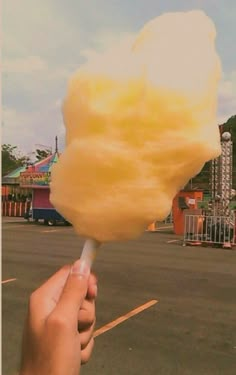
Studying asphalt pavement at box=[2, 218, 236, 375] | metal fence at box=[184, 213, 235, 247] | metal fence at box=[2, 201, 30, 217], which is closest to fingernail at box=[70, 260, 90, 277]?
asphalt pavement at box=[2, 218, 236, 375]

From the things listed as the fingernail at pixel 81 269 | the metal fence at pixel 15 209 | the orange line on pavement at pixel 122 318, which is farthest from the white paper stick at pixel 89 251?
the metal fence at pixel 15 209

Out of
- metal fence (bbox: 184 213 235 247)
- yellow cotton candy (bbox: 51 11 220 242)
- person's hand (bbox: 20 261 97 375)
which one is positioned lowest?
metal fence (bbox: 184 213 235 247)

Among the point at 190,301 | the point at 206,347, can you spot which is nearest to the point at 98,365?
the point at 206,347

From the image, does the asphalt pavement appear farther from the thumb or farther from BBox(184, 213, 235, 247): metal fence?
the thumb

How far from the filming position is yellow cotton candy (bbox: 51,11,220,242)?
1.53 m

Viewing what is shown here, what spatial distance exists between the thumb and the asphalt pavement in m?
2.80

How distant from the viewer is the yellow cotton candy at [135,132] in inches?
60.2

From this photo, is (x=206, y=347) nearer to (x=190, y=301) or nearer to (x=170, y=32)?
(x=190, y=301)

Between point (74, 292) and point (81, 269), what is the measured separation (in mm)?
85

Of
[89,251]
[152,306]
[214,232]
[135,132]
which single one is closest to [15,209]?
[214,232]

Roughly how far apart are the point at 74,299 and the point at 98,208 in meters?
0.31

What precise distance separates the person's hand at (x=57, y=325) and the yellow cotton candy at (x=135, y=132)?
7.6 inches

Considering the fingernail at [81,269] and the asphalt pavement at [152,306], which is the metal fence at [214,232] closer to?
the asphalt pavement at [152,306]

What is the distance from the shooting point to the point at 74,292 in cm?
150
